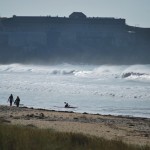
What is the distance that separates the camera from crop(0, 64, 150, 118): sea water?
1033 inches

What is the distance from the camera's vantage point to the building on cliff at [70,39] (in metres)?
103

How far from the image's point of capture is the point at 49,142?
7.14 m

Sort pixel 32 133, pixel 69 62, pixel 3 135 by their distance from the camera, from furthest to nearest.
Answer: pixel 69 62
pixel 32 133
pixel 3 135

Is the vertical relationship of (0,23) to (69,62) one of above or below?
above

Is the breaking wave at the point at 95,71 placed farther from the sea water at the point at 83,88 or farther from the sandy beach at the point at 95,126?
the sandy beach at the point at 95,126

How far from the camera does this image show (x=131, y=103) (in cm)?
2842

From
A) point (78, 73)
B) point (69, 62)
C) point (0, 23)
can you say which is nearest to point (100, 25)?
point (69, 62)

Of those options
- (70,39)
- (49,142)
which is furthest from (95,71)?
(49,142)

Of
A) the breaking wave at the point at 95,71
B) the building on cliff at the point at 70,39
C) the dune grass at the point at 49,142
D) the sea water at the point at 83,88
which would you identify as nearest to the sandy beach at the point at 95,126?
the dune grass at the point at 49,142

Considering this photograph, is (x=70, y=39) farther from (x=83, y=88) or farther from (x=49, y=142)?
(x=49, y=142)

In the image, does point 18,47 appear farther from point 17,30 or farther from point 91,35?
point 91,35

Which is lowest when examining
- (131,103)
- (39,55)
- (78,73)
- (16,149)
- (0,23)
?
(16,149)

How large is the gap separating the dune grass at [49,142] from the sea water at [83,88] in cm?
1401

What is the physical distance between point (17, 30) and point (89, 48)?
707 inches
